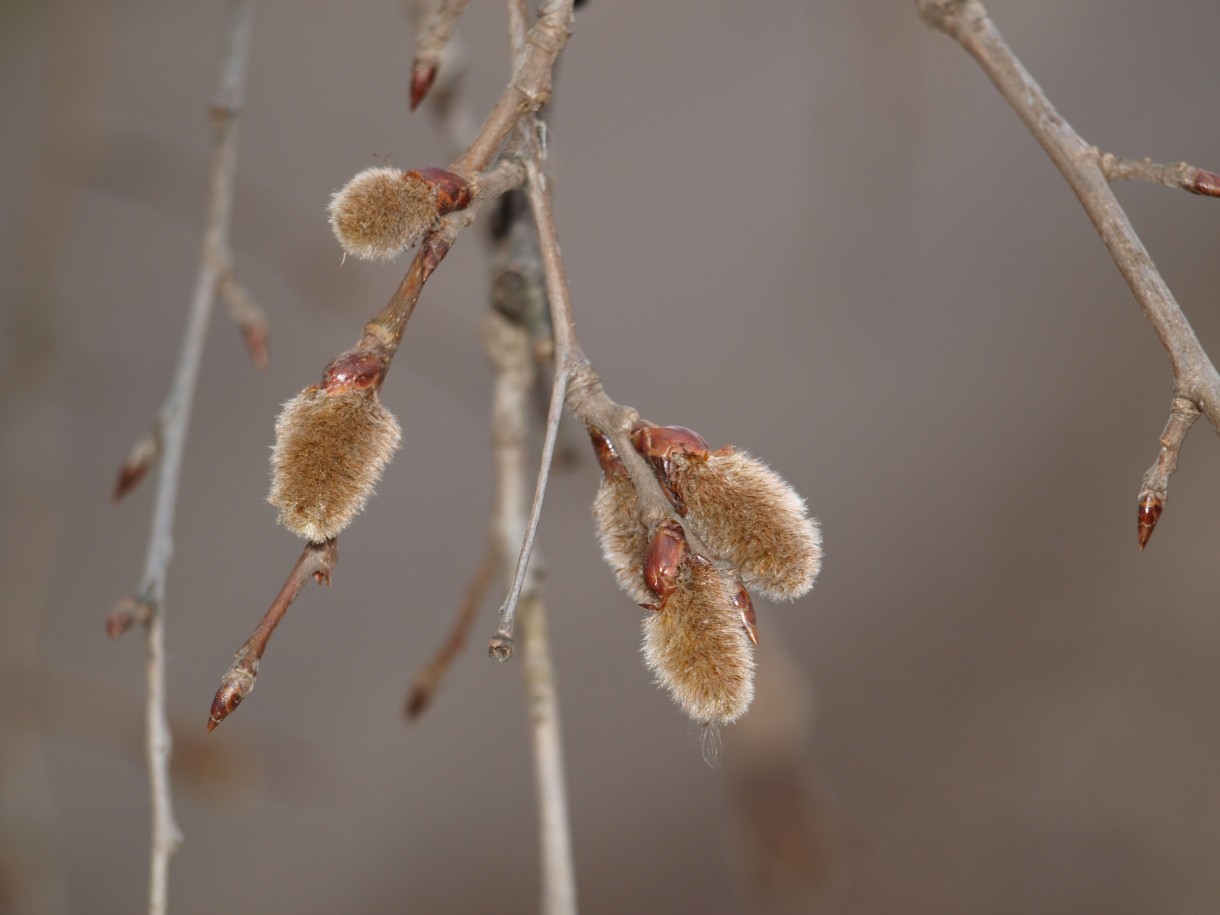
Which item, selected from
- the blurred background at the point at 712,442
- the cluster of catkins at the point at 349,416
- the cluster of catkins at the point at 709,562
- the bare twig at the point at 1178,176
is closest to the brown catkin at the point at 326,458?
the cluster of catkins at the point at 349,416

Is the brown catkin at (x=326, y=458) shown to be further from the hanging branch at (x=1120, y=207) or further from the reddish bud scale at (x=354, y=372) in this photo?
the hanging branch at (x=1120, y=207)

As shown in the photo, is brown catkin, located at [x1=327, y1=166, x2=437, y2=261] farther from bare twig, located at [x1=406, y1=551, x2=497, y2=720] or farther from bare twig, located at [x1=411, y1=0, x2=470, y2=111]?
bare twig, located at [x1=406, y1=551, x2=497, y2=720]

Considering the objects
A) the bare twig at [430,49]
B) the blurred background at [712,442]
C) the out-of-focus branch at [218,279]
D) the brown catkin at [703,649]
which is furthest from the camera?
the blurred background at [712,442]

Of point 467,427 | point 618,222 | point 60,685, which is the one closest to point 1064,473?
point 618,222

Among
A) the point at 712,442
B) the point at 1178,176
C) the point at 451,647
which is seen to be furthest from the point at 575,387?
the point at 712,442

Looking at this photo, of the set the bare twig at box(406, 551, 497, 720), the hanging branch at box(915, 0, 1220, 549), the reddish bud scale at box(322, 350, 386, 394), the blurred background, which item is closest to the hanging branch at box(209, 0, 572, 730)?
the reddish bud scale at box(322, 350, 386, 394)

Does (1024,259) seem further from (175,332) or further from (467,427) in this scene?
(175,332)

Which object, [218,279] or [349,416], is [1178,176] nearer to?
[349,416]
